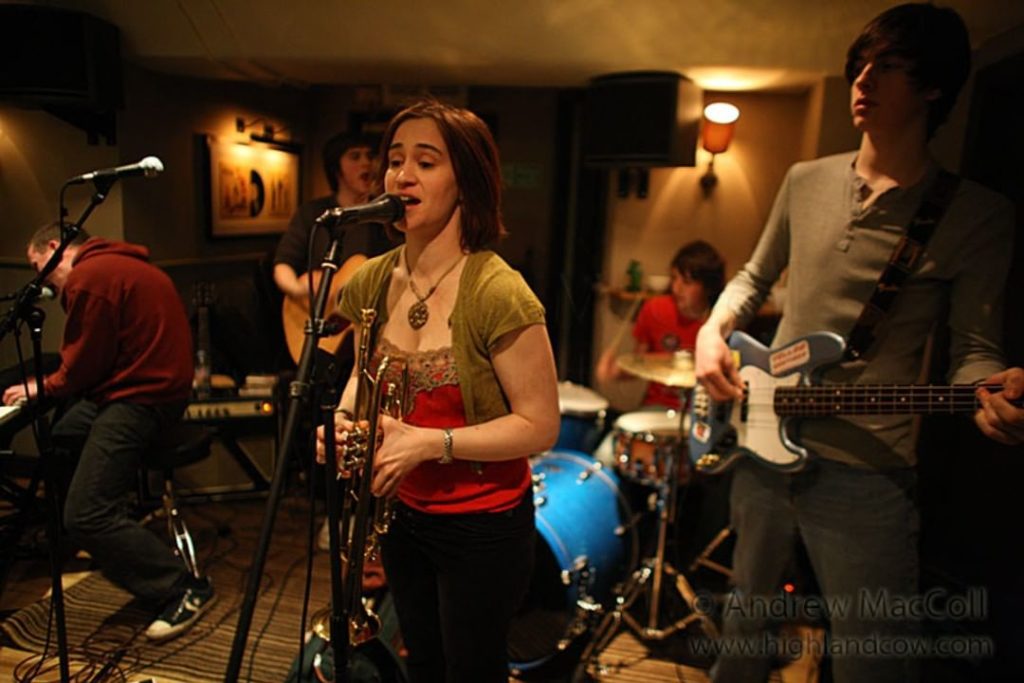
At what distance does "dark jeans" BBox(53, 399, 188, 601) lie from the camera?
207cm

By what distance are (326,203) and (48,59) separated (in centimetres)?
78

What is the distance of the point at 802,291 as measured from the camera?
5.20 feet

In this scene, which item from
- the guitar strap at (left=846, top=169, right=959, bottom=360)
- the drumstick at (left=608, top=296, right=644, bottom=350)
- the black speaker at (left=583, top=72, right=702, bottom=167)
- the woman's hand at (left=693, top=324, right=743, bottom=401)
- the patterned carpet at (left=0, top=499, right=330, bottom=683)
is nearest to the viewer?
the guitar strap at (left=846, top=169, right=959, bottom=360)

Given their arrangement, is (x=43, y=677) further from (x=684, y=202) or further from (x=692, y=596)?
(x=684, y=202)

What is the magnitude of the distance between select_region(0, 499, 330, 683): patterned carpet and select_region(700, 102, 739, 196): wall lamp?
89.3 inches

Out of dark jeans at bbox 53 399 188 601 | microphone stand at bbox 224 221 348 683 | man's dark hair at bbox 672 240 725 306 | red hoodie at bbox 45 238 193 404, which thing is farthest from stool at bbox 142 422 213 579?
man's dark hair at bbox 672 240 725 306

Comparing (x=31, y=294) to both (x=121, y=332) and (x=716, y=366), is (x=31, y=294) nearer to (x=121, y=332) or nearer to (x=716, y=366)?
Result: (x=121, y=332)

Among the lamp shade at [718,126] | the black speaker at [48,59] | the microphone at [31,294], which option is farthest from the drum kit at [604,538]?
the black speaker at [48,59]

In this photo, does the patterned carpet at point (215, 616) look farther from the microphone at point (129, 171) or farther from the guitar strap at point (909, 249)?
the guitar strap at point (909, 249)

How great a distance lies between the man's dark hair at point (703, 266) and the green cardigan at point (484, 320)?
5.55 ft

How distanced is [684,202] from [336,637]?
243cm

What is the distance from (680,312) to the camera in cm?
282

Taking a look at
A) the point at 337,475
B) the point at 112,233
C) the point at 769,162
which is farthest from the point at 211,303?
the point at 769,162

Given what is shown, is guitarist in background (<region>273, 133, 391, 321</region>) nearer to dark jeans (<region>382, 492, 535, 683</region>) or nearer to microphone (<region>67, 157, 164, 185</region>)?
microphone (<region>67, 157, 164, 185</region>)
